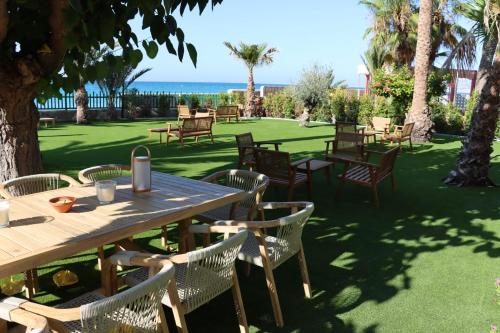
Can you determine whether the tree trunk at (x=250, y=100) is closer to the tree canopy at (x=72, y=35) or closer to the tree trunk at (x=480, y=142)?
the tree trunk at (x=480, y=142)

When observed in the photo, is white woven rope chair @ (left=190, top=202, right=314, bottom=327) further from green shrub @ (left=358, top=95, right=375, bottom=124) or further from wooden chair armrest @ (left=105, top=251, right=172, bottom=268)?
green shrub @ (left=358, top=95, right=375, bottom=124)

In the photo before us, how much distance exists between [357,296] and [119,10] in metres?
2.68

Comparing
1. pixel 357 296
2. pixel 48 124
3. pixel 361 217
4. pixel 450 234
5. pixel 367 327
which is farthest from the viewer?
pixel 48 124

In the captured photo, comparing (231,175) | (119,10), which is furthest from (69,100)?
(119,10)

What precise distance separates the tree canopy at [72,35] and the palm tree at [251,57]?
58.1 feet

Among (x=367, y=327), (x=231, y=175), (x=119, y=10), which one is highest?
(x=119, y=10)

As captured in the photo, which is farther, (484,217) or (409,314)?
(484,217)

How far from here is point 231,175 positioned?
437cm

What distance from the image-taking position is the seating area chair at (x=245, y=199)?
3.73m

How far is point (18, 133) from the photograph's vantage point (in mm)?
3984

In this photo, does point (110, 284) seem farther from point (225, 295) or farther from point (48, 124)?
point (48, 124)

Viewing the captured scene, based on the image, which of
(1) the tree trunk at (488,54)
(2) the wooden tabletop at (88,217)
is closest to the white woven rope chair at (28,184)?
(2) the wooden tabletop at (88,217)

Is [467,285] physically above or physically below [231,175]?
below

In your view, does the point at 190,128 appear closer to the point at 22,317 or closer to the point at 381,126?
the point at 381,126
